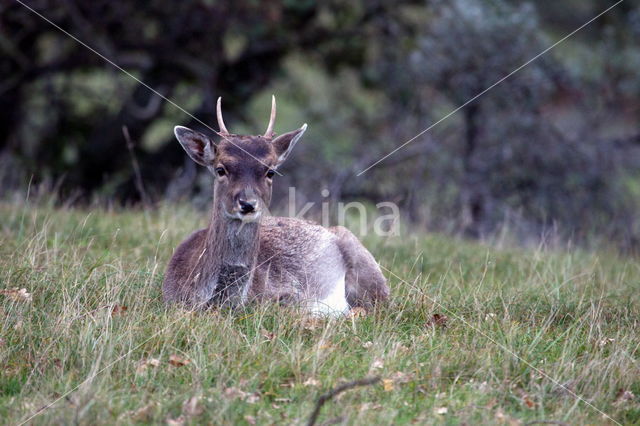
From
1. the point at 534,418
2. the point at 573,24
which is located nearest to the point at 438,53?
the point at 573,24

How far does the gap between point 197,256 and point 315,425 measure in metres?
2.49

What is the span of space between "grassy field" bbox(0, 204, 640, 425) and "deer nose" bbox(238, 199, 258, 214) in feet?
2.38

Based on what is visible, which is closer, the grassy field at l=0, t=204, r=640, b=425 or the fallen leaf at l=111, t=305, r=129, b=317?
the grassy field at l=0, t=204, r=640, b=425

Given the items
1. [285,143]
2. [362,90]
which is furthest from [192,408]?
[362,90]

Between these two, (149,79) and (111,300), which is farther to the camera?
(149,79)

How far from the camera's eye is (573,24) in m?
19.4

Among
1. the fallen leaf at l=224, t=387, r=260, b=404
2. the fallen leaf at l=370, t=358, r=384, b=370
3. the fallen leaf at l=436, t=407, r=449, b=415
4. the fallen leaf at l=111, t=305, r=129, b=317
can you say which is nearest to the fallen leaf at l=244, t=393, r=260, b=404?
the fallen leaf at l=224, t=387, r=260, b=404

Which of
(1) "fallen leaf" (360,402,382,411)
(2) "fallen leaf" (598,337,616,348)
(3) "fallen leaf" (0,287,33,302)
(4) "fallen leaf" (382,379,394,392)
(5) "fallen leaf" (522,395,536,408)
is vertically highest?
(3) "fallen leaf" (0,287,33,302)

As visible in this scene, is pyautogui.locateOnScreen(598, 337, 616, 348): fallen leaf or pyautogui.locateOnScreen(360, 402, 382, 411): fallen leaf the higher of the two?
pyautogui.locateOnScreen(598, 337, 616, 348): fallen leaf

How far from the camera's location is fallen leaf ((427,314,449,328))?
615 centimetres

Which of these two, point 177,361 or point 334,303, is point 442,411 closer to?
point 177,361

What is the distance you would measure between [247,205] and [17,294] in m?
1.72

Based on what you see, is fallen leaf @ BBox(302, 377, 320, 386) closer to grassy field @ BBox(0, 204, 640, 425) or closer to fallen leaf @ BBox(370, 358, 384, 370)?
grassy field @ BBox(0, 204, 640, 425)

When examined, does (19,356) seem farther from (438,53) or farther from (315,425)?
(438,53)
